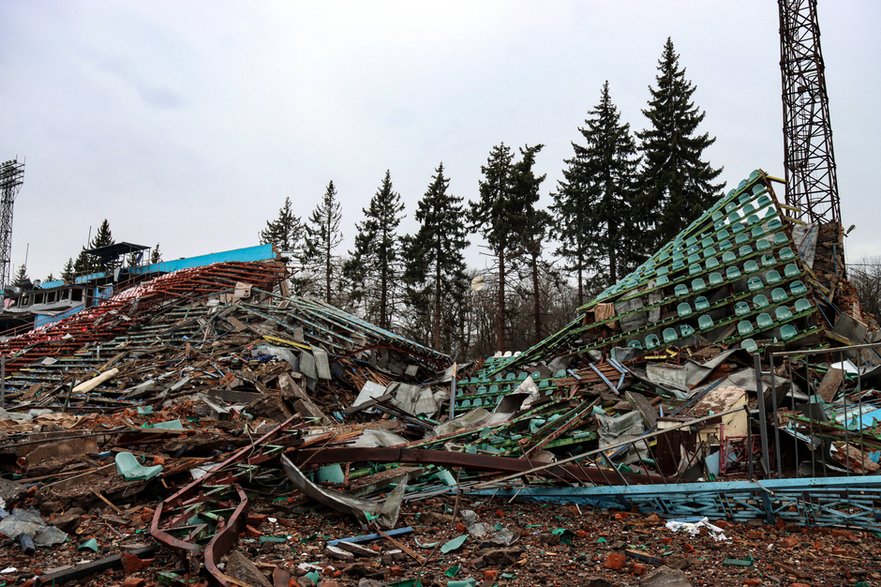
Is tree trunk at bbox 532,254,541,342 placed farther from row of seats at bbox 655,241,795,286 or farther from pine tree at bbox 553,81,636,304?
row of seats at bbox 655,241,795,286

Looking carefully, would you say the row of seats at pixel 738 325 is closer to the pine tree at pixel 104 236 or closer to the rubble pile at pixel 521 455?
the rubble pile at pixel 521 455

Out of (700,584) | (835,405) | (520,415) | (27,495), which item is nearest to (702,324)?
(835,405)

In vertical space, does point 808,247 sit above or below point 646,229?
below

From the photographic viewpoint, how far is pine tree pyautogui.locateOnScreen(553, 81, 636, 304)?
29406 mm

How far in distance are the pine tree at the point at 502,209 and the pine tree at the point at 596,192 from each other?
2440mm

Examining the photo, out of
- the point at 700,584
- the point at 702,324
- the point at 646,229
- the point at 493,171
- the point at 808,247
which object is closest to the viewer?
the point at 700,584

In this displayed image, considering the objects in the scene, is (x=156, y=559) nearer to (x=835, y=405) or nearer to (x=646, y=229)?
(x=835, y=405)

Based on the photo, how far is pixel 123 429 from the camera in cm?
770

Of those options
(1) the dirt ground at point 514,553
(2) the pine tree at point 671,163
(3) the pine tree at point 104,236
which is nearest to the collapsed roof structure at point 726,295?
(1) the dirt ground at point 514,553

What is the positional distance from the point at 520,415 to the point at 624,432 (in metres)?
2.08

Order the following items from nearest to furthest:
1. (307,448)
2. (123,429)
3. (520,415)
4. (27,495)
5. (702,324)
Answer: (27,495) < (307,448) < (123,429) < (520,415) < (702,324)

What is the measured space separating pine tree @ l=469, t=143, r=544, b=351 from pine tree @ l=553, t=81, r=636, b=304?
244 centimetres

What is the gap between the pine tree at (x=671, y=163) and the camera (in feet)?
87.9

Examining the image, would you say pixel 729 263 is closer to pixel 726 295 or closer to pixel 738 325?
pixel 726 295
